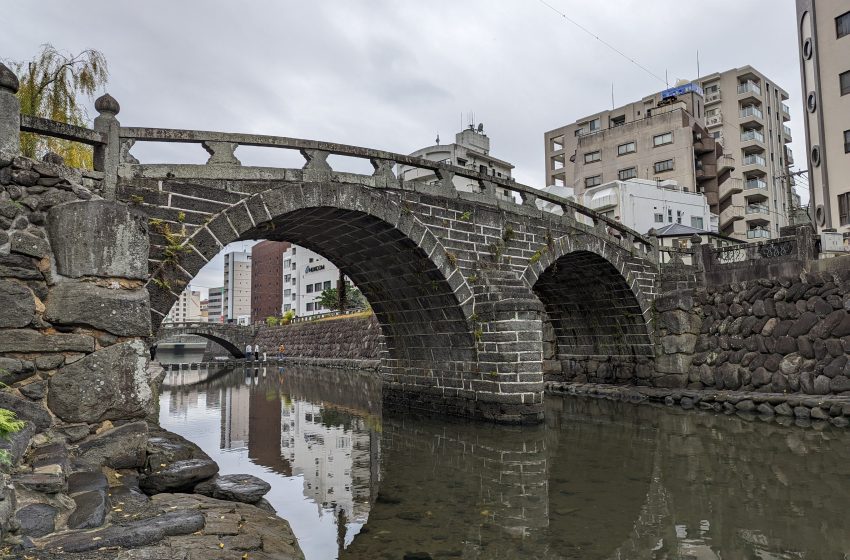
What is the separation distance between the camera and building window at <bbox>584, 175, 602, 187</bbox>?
46.9 meters

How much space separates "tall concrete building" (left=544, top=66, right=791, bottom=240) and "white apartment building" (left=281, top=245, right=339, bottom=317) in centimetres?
2776

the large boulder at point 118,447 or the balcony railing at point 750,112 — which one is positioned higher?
the balcony railing at point 750,112

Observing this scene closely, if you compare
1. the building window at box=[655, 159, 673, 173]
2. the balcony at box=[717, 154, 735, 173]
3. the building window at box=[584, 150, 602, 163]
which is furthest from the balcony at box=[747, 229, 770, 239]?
the building window at box=[584, 150, 602, 163]

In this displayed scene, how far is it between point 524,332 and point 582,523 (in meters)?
6.89

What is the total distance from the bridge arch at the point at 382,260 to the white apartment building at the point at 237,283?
87.4 metres

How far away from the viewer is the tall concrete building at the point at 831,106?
24.7m

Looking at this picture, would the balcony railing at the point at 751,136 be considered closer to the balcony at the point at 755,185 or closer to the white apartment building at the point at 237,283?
the balcony at the point at 755,185

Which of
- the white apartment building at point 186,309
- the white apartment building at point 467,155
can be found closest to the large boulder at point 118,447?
the white apartment building at point 467,155

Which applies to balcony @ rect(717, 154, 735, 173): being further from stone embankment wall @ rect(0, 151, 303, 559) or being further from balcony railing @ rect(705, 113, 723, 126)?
stone embankment wall @ rect(0, 151, 303, 559)

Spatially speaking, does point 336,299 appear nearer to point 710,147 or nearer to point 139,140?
point 710,147

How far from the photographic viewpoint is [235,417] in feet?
54.8

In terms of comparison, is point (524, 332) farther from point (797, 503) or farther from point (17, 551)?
point (17, 551)

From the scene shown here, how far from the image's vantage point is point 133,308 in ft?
21.2

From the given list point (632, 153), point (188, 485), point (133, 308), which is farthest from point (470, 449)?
point (632, 153)
